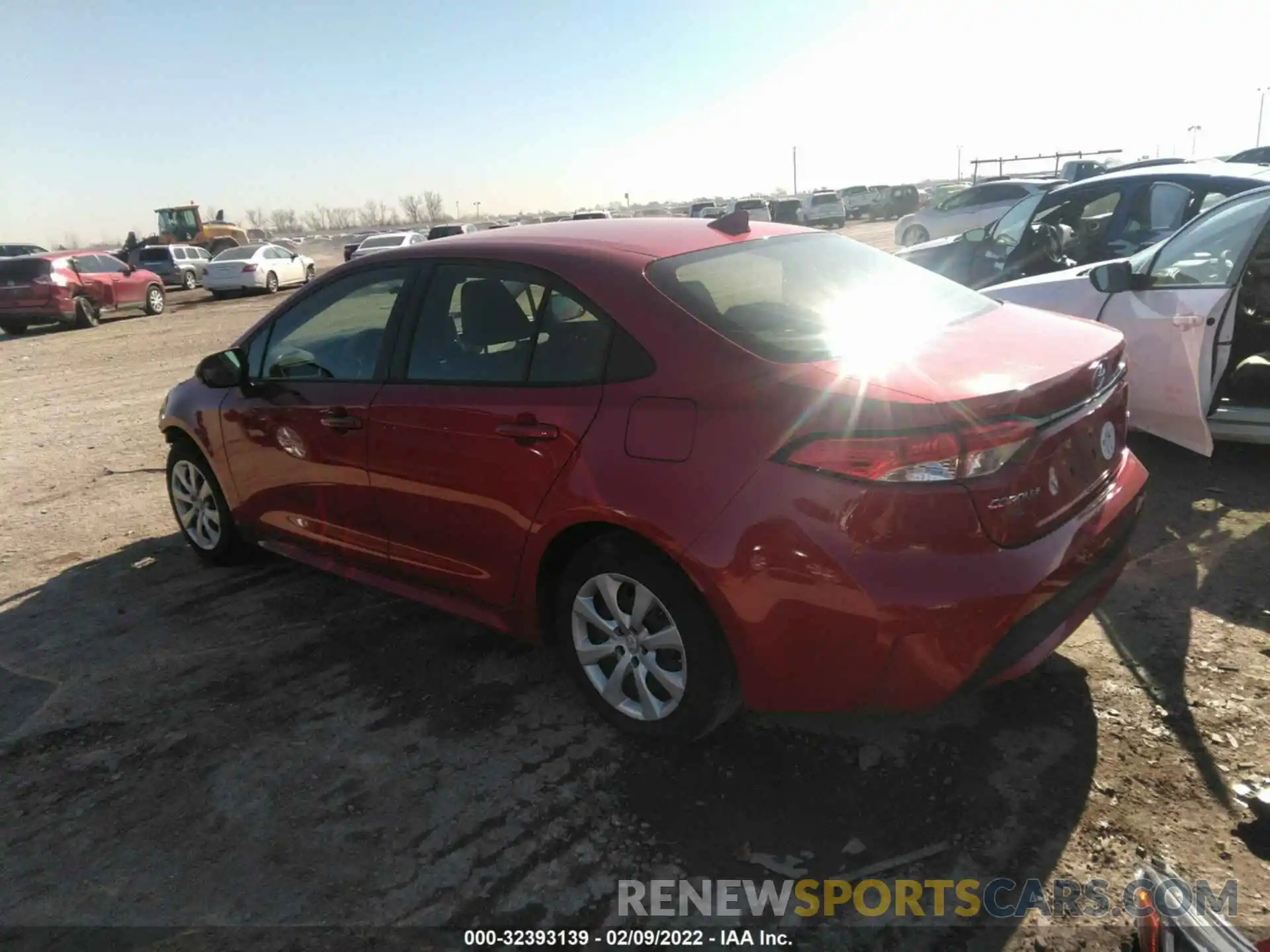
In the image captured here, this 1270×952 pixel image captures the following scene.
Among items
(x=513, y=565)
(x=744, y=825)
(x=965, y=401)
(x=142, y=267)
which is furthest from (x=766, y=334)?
(x=142, y=267)

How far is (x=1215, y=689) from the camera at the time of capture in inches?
119

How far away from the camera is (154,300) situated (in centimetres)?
2250

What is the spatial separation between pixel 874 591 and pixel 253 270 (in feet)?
85.9

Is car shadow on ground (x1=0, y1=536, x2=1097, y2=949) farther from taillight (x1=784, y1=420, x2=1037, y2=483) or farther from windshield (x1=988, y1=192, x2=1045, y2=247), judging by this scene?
windshield (x1=988, y1=192, x2=1045, y2=247)

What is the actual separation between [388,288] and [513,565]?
1384 millimetres

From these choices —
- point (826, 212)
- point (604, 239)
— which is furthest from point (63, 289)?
point (826, 212)

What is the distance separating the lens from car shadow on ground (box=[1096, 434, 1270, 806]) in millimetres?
3086

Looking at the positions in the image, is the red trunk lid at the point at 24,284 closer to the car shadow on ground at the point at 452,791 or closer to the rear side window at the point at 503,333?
the car shadow on ground at the point at 452,791

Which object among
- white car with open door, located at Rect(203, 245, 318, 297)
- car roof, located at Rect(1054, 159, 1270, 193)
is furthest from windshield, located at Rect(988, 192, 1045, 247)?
white car with open door, located at Rect(203, 245, 318, 297)

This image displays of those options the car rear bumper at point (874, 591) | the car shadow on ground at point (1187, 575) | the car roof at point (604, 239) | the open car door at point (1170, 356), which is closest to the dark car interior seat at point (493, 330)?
the car roof at point (604, 239)

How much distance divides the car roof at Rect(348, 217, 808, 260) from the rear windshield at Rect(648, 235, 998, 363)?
8 cm

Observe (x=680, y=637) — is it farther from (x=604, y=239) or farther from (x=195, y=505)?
(x=195, y=505)

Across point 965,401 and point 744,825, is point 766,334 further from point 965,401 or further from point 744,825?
point 744,825

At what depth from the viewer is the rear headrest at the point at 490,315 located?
3166 millimetres
